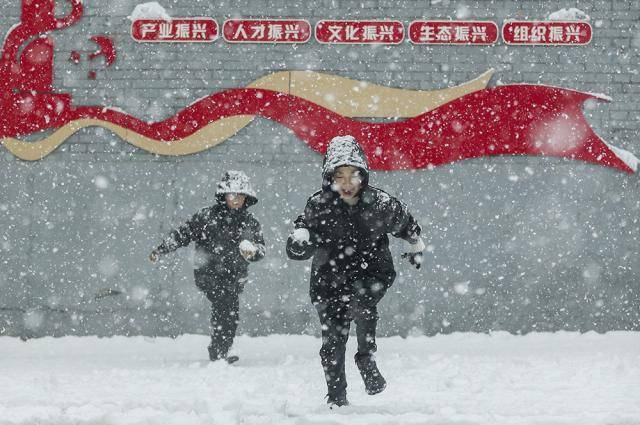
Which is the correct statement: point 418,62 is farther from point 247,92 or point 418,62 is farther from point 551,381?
point 551,381

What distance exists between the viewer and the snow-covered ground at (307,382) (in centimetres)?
411

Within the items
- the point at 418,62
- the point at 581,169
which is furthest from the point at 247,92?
the point at 581,169

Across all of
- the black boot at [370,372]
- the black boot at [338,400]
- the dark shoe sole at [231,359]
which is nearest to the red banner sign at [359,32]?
the dark shoe sole at [231,359]

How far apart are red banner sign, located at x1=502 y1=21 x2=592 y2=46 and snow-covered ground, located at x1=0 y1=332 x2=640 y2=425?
3.33 metres

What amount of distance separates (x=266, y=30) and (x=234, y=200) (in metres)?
2.34

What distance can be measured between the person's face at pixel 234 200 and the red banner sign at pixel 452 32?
9.32 feet

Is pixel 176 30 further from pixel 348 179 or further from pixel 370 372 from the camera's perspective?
pixel 370 372

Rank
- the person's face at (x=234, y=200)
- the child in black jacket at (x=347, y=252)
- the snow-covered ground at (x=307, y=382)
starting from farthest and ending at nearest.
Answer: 1. the person's face at (x=234, y=200)
2. the child in black jacket at (x=347, y=252)
3. the snow-covered ground at (x=307, y=382)

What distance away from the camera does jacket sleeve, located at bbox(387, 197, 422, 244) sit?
4.50m

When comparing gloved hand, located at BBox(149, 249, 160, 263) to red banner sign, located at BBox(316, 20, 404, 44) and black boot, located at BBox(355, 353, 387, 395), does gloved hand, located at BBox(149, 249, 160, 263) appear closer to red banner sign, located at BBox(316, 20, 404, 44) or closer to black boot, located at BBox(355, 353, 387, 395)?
black boot, located at BBox(355, 353, 387, 395)

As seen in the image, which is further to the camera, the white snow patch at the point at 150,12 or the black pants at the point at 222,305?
the white snow patch at the point at 150,12

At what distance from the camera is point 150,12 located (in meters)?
7.45

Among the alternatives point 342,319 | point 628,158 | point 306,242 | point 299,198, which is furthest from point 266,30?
point 628,158

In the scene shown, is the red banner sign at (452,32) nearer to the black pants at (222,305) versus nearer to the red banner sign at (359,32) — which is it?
the red banner sign at (359,32)
